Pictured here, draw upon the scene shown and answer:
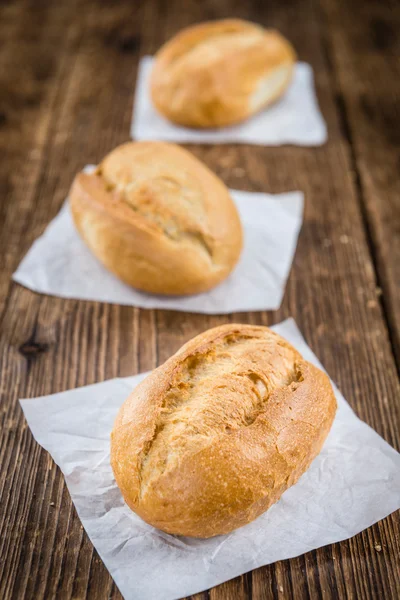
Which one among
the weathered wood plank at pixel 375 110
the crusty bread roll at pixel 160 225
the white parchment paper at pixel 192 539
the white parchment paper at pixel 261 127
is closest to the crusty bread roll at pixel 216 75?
the white parchment paper at pixel 261 127

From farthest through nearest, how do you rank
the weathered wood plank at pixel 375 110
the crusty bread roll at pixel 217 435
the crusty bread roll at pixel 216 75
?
the crusty bread roll at pixel 216 75 < the weathered wood plank at pixel 375 110 < the crusty bread roll at pixel 217 435

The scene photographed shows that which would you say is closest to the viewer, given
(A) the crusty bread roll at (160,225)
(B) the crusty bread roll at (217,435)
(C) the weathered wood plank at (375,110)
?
(B) the crusty bread roll at (217,435)

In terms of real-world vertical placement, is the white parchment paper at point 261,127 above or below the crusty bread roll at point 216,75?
below

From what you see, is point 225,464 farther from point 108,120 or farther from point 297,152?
point 108,120

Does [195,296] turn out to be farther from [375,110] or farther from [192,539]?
[375,110]

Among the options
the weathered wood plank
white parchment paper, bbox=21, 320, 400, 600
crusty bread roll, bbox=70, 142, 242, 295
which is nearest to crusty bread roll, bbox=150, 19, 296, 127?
the weathered wood plank

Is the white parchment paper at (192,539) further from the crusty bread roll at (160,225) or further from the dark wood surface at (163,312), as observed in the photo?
the crusty bread roll at (160,225)

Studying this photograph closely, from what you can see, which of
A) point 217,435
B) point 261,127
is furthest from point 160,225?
point 261,127

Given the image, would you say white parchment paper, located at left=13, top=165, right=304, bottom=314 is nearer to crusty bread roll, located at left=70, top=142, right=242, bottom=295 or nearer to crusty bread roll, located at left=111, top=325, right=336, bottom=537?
crusty bread roll, located at left=70, top=142, right=242, bottom=295
